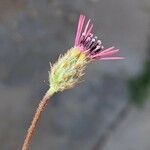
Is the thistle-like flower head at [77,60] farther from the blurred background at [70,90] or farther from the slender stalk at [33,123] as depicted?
the blurred background at [70,90]

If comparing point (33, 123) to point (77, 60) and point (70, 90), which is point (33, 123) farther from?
point (70, 90)

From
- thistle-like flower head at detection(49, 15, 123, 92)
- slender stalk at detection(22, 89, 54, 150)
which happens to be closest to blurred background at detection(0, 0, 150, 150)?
thistle-like flower head at detection(49, 15, 123, 92)

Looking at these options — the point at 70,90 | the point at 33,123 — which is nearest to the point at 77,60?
the point at 33,123

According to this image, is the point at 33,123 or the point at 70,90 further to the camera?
the point at 70,90

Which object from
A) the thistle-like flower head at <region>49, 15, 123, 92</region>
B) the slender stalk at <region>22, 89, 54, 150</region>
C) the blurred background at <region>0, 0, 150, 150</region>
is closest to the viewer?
the slender stalk at <region>22, 89, 54, 150</region>

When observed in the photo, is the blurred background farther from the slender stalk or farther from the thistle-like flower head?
the slender stalk

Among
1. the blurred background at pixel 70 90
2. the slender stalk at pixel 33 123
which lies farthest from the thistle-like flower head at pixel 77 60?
the blurred background at pixel 70 90
